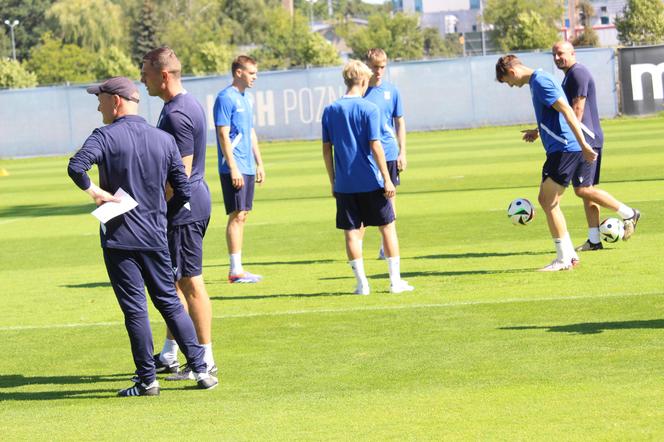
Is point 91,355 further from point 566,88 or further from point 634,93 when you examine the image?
point 634,93

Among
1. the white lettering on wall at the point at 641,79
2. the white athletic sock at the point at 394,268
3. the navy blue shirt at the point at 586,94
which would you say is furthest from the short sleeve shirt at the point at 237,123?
the white lettering on wall at the point at 641,79

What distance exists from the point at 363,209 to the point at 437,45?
4751 inches

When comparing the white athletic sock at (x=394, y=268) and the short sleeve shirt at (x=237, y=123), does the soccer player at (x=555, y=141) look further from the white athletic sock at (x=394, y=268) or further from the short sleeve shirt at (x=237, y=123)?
the short sleeve shirt at (x=237, y=123)

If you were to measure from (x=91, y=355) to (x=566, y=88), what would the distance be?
19.8ft

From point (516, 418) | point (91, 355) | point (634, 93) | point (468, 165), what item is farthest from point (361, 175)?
point (634, 93)

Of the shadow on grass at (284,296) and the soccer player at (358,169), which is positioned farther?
the shadow on grass at (284,296)

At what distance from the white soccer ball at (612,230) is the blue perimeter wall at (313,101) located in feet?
102

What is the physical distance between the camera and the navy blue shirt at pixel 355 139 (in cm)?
1055

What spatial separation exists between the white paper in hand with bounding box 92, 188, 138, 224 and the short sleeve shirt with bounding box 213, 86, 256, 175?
501 centimetres

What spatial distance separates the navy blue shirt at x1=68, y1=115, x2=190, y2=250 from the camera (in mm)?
7219

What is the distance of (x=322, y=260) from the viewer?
13797mm

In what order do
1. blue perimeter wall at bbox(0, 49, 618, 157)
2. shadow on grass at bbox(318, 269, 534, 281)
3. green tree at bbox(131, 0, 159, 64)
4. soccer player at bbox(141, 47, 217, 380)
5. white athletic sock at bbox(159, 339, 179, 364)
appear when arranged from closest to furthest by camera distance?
soccer player at bbox(141, 47, 217, 380) < white athletic sock at bbox(159, 339, 179, 364) < shadow on grass at bbox(318, 269, 534, 281) < blue perimeter wall at bbox(0, 49, 618, 157) < green tree at bbox(131, 0, 159, 64)

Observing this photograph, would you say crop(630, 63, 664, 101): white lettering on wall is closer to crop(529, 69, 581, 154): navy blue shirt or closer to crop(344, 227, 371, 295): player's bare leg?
crop(529, 69, 581, 154): navy blue shirt


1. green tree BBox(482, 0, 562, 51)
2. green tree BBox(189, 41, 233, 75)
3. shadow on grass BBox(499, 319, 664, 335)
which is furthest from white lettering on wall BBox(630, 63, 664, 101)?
green tree BBox(482, 0, 562, 51)
